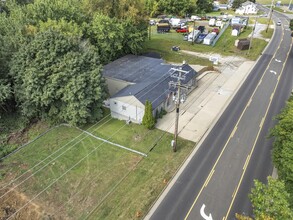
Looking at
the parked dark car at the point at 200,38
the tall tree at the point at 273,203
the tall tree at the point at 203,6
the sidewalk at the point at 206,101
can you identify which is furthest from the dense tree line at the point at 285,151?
the tall tree at the point at 203,6

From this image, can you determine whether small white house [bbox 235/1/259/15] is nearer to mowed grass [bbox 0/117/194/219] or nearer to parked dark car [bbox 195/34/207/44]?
parked dark car [bbox 195/34/207/44]

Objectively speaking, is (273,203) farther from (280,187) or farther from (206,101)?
(206,101)

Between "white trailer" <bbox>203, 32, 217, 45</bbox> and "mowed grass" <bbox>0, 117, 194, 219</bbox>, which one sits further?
"white trailer" <bbox>203, 32, 217, 45</bbox>

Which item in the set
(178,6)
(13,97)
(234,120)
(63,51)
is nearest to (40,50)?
(63,51)

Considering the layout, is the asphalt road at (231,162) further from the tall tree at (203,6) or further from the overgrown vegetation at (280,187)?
the tall tree at (203,6)

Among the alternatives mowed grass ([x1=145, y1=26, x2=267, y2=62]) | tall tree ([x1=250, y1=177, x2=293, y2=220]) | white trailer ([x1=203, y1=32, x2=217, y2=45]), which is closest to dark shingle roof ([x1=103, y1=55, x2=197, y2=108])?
mowed grass ([x1=145, y1=26, x2=267, y2=62])

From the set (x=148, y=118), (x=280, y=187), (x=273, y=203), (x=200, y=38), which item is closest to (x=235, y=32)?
(x=200, y=38)
